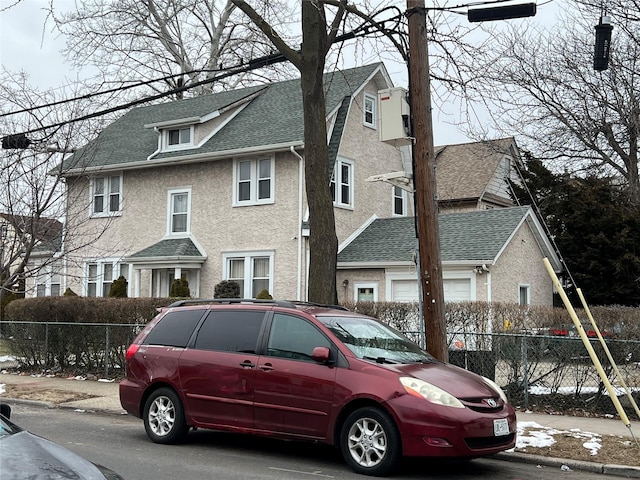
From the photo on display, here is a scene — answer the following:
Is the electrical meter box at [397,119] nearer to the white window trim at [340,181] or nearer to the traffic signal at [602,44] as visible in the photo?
the traffic signal at [602,44]

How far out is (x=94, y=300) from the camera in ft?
58.5

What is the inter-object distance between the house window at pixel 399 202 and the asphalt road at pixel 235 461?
697 inches

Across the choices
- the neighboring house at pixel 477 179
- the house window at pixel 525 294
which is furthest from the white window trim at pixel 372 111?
the house window at pixel 525 294

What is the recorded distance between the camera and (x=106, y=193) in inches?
1115

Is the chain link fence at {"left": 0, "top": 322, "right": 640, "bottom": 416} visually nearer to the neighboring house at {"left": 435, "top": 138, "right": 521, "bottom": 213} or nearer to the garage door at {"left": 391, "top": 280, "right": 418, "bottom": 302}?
the garage door at {"left": 391, "top": 280, "right": 418, "bottom": 302}

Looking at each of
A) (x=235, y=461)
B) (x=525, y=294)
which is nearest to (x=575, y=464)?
(x=235, y=461)

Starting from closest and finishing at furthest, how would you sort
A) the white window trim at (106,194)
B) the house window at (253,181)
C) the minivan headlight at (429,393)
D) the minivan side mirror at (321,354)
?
the minivan headlight at (429,393), the minivan side mirror at (321,354), the house window at (253,181), the white window trim at (106,194)

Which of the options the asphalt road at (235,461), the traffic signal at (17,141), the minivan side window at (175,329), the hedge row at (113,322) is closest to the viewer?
the asphalt road at (235,461)

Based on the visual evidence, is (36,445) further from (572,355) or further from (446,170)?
(446,170)

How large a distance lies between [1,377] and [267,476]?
37.7 feet

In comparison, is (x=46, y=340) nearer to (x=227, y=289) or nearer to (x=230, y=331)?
(x=227, y=289)

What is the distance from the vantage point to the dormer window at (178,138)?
87.7ft

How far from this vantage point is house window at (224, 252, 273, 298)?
2420 centimetres

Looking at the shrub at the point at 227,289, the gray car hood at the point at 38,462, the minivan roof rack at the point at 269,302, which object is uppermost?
the shrub at the point at 227,289
